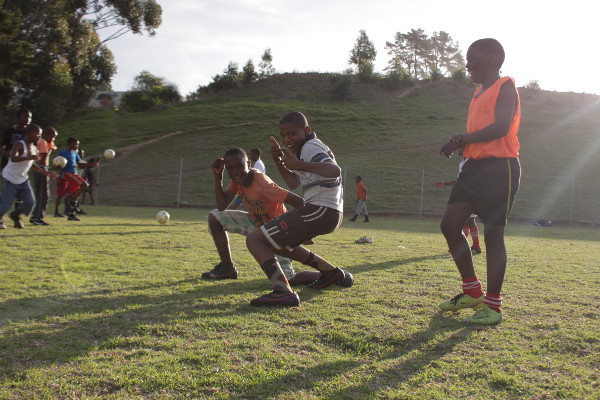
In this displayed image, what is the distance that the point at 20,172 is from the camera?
829cm

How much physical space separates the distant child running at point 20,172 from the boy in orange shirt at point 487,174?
691cm

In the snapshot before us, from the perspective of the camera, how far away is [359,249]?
26.0 feet

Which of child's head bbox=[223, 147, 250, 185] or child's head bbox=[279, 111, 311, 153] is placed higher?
child's head bbox=[279, 111, 311, 153]

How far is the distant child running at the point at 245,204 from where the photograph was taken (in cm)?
453

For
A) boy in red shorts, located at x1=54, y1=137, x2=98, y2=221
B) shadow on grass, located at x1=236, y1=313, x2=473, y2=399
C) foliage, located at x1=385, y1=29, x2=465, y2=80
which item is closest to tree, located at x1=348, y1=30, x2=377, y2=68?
foliage, located at x1=385, y1=29, x2=465, y2=80

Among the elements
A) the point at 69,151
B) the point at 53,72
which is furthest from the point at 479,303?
the point at 53,72

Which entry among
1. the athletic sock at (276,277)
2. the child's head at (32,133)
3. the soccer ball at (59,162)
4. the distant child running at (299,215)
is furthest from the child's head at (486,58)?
the soccer ball at (59,162)

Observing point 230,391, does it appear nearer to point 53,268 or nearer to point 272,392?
point 272,392

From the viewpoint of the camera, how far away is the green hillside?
23094 mm

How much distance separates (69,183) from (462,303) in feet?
33.7

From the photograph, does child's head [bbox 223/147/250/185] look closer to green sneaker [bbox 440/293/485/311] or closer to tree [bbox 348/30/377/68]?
green sneaker [bbox 440/293/485/311]

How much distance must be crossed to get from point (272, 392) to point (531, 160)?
104 feet

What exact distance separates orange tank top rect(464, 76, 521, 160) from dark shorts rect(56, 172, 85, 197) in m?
9.94

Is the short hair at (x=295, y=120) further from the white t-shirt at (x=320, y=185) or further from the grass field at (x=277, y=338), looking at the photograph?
the grass field at (x=277, y=338)
